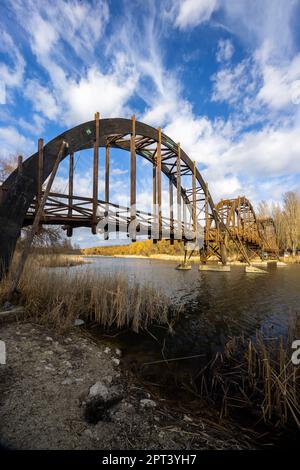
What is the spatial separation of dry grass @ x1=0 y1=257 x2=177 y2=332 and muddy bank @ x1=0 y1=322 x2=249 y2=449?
182cm

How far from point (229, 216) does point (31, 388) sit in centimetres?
3105

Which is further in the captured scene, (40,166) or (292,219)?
(292,219)

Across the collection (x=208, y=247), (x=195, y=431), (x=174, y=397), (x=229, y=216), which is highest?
(x=229, y=216)

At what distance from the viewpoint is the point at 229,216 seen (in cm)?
3062

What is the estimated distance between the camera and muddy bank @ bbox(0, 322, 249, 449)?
2256mm

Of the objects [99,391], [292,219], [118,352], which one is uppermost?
[292,219]

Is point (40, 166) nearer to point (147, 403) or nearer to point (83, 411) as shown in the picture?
point (83, 411)

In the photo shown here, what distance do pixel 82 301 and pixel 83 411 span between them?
510 centimetres

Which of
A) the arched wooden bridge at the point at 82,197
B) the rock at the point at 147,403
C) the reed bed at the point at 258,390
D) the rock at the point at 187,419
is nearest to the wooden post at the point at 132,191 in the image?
the arched wooden bridge at the point at 82,197

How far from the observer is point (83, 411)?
268 cm

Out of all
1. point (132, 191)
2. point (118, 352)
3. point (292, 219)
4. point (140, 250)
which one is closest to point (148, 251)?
point (140, 250)

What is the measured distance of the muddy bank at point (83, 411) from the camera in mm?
2256
